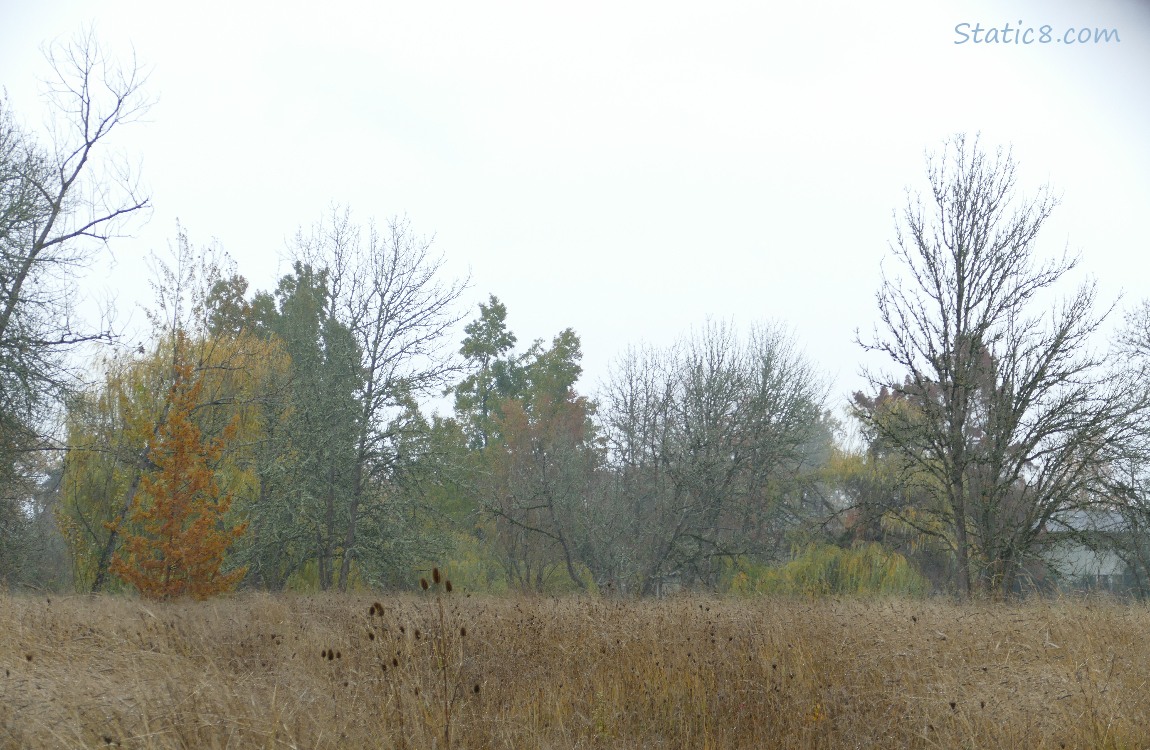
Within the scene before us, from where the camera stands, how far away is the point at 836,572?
805 inches

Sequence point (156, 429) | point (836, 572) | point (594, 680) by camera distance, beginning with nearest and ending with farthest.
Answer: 1. point (594, 680)
2. point (156, 429)
3. point (836, 572)

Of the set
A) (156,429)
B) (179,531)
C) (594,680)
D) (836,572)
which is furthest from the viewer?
(836,572)

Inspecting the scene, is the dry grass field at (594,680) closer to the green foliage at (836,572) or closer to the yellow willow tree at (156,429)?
the yellow willow tree at (156,429)

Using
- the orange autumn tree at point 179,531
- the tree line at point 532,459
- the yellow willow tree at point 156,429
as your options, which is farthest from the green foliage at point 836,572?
the orange autumn tree at point 179,531

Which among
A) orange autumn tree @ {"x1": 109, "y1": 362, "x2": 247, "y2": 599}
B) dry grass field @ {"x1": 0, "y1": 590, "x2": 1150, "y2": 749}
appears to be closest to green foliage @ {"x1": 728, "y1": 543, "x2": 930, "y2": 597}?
dry grass field @ {"x1": 0, "y1": 590, "x2": 1150, "y2": 749}

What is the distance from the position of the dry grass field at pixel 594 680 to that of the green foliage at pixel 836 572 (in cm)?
981

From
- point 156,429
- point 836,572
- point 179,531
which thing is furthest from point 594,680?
point 156,429

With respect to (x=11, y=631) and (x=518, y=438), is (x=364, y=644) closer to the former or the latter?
(x=11, y=631)

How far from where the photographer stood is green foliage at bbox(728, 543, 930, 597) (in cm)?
1991

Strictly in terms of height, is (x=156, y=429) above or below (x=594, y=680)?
above

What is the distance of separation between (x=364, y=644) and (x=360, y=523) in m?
10.2

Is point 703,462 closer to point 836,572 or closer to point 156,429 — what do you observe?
point 836,572

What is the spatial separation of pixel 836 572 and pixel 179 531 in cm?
1516

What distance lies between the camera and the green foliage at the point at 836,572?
19.9m
